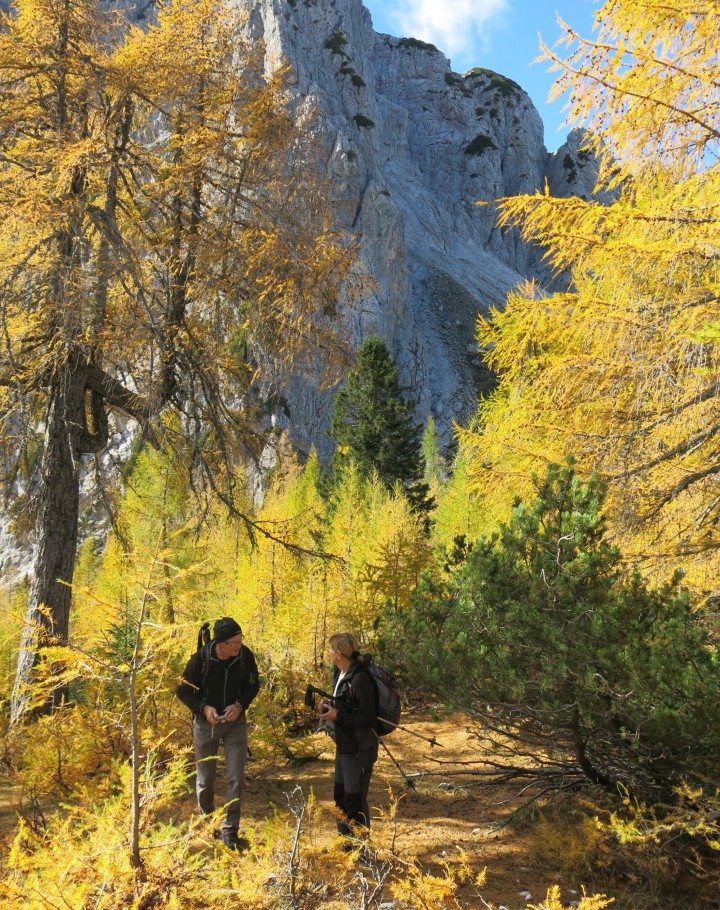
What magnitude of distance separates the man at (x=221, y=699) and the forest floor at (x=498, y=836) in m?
0.38

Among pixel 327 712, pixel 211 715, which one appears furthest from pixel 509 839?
pixel 211 715

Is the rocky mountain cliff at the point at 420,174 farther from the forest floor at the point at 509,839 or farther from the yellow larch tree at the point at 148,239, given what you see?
the forest floor at the point at 509,839

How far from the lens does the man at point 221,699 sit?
3658 millimetres

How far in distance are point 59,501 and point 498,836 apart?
4684mm

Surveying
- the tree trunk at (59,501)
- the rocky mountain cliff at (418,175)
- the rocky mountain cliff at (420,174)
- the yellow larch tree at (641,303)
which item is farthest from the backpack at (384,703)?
the rocky mountain cliff at (420,174)

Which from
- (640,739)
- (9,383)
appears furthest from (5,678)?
(640,739)

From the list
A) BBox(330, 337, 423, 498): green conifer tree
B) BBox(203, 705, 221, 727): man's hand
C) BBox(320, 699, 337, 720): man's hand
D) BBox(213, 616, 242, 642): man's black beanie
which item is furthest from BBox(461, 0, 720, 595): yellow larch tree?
BBox(330, 337, 423, 498): green conifer tree

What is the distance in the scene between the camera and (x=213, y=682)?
3.73m

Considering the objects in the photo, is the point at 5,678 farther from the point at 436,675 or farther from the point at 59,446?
the point at 436,675

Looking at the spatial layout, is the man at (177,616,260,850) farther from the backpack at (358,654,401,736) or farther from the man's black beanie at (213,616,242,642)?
the backpack at (358,654,401,736)

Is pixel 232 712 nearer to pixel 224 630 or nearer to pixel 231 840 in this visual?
pixel 224 630

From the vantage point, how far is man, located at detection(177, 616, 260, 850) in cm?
366

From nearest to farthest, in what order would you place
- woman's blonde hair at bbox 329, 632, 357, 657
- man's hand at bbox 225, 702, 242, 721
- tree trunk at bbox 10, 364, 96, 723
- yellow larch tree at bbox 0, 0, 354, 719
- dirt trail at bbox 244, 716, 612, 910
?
dirt trail at bbox 244, 716, 612, 910, man's hand at bbox 225, 702, 242, 721, woman's blonde hair at bbox 329, 632, 357, 657, yellow larch tree at bbox 0, 0, 354, 719, tree trunk at bbox 10, 364, 96, 723

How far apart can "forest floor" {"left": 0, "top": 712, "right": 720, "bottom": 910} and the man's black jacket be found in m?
0.68
